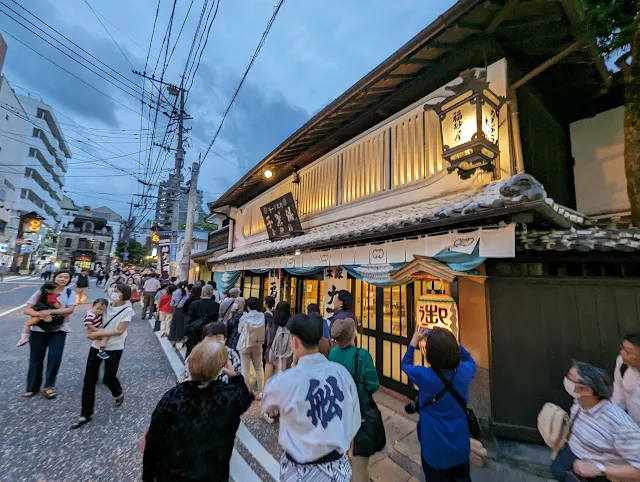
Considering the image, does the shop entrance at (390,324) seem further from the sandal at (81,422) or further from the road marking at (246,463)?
the sandal at (81,422)

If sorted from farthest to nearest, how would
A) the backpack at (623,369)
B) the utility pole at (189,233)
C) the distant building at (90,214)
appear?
the distant building at (90,214)
the utility pole at (189,233)
the backpack at (623,369)

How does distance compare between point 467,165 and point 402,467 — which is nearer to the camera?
point 402,467

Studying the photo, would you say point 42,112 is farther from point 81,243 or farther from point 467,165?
point 467,165

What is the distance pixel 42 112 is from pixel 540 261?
65.8 m

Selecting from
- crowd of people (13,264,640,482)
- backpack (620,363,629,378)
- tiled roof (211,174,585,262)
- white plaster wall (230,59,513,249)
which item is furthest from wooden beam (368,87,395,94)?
backpack (620,363,629,378)

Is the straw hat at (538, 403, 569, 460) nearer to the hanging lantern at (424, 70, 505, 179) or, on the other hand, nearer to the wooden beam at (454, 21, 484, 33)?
the hanging lantern at (424, 70, 505, 179)

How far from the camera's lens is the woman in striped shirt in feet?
6.57

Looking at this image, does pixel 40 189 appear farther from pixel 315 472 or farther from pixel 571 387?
pixel 571 387

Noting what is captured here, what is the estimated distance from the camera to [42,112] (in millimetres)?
43875

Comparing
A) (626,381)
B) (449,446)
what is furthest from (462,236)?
(449,446)

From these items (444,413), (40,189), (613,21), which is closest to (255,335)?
(444,413)

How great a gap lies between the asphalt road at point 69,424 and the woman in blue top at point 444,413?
373cm

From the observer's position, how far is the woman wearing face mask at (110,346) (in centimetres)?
462

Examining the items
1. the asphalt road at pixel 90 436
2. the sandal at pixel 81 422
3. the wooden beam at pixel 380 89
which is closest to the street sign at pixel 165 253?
the asphalt road at pixel 90 436
